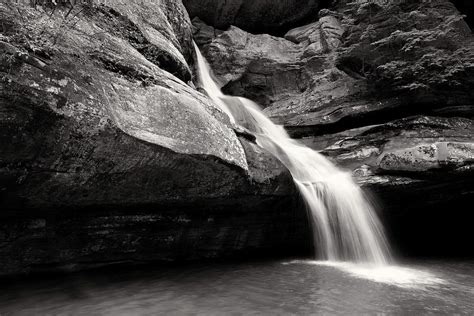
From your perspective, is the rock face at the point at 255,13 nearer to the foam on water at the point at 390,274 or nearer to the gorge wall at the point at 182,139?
the gorge wall at the point at 182,139

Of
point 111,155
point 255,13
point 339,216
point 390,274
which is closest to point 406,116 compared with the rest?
point 339,216

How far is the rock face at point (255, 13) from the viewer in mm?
19188

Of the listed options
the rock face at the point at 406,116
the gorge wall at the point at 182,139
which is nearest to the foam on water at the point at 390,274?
the gorge wall at the point at 182,139

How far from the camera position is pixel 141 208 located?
6.70 meters

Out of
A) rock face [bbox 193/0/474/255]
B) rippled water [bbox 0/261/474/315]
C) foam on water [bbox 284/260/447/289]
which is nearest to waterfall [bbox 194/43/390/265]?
foam on water [bbox 284/260/447/289]

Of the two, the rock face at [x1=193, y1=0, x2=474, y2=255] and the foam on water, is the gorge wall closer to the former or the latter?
the rock face at [x1=193, y1=0, x2=474, y2=255]

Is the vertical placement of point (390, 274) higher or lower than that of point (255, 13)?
lower

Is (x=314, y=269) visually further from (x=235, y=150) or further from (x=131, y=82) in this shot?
(x=131, y=82)

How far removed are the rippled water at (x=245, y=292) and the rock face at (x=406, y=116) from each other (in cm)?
266

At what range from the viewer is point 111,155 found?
5484 millimetres

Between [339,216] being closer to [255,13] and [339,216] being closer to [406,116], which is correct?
[406,116]

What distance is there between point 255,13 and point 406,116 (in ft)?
41.6

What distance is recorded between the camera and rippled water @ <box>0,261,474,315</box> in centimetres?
489

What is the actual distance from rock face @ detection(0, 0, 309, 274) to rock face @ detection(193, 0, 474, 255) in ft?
11.5
